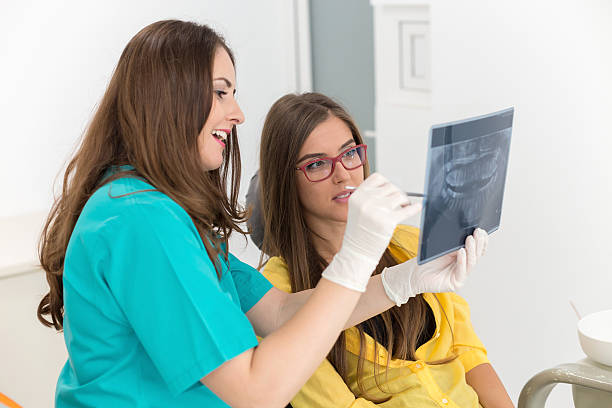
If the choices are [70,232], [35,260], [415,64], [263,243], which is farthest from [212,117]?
[415,64]

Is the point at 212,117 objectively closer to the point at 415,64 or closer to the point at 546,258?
the point at 546,258

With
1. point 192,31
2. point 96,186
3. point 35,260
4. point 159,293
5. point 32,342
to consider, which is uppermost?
point 192,31

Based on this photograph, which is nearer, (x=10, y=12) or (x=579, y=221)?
(x=579, y=221)

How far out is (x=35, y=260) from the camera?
186 cm

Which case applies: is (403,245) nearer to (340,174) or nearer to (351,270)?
(340,174)

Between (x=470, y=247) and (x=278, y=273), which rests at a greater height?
(x=470, y=247)

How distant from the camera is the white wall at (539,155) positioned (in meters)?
1.90

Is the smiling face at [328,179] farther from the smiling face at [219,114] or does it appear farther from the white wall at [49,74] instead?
the white wall at [49,74]

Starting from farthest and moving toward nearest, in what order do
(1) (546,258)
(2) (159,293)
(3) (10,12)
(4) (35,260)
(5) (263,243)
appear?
(3) (10,12), (1) (546,258), (4) (35,260), (5) (263,243), (2) (159,293)

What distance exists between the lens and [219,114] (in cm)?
115

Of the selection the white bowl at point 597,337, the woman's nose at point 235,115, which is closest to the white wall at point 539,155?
the white bowl at point 597,337

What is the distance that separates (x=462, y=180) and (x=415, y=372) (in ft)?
1.54

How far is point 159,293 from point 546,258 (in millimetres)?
1424

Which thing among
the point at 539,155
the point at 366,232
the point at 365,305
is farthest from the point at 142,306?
the point at 539,155
